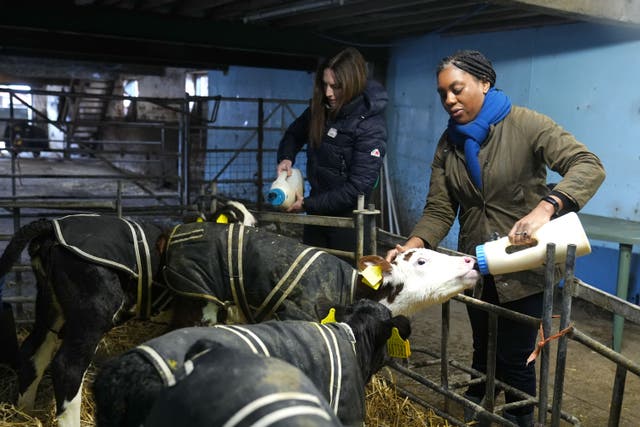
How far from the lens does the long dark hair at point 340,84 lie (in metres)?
3.58

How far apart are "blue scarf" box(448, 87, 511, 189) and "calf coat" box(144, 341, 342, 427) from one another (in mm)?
1780

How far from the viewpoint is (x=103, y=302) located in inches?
114

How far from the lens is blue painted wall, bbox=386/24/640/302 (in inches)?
227

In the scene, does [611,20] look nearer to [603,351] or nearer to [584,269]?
[584,269]

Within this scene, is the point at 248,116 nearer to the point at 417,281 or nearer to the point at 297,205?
the point at 297,205

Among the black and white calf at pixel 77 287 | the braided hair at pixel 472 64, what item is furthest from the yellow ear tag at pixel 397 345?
the black and white calf at pixel 77 287

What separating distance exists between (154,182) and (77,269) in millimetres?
12286

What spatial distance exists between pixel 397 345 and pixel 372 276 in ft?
1.37

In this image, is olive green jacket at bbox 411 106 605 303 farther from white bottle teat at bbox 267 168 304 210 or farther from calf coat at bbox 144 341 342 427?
calf coat at bbox 144 341 342 427

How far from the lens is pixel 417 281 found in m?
2.85

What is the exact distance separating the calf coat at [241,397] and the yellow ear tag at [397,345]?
4.18 ft

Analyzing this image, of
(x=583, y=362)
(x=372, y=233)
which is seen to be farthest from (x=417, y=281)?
(x=583, y=362)

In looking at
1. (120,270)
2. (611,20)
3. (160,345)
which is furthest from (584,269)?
(160,345)

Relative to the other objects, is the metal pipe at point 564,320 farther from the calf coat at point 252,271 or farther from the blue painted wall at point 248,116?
the blue painted wall at point 248,116
